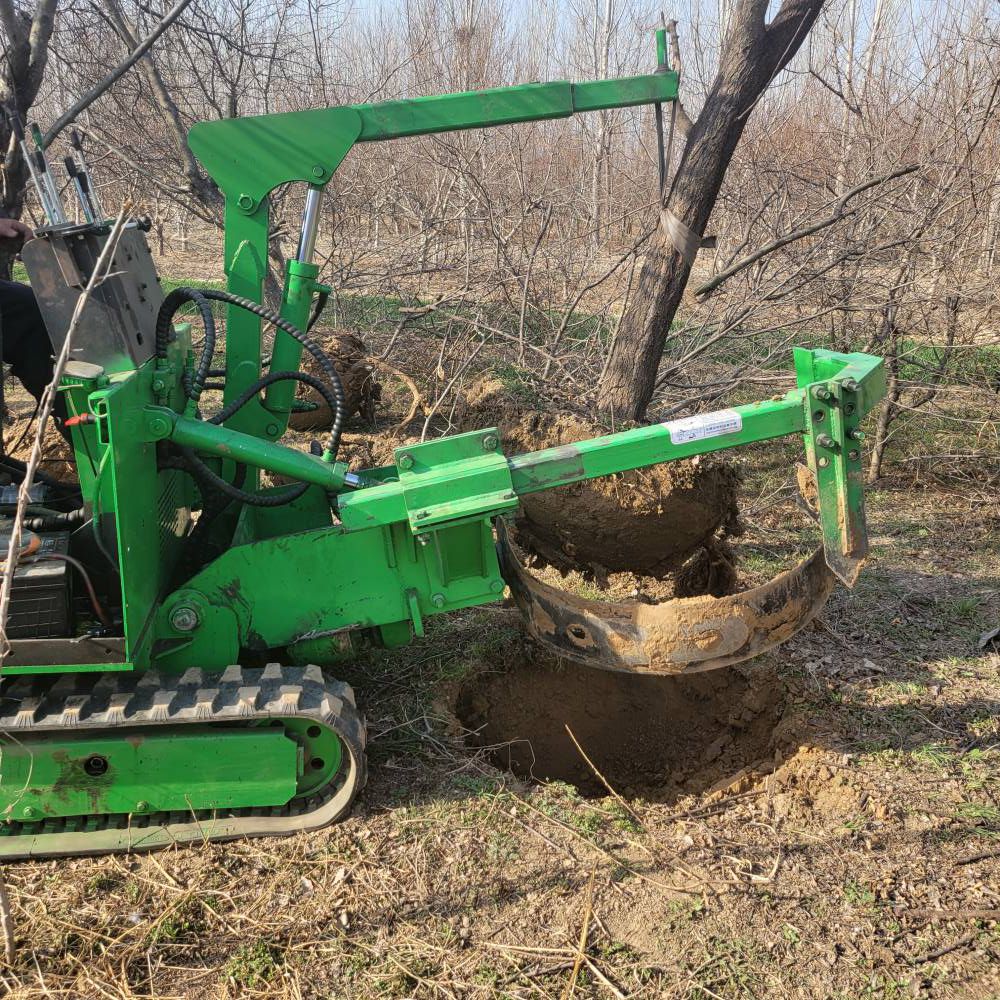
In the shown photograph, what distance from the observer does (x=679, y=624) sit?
3.65m

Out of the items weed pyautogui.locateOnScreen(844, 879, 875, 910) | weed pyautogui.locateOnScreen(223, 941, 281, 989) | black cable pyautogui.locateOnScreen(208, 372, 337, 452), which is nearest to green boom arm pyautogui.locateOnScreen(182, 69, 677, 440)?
black cable pyautogui.locateOnScreen(208, 372, 337, 452)

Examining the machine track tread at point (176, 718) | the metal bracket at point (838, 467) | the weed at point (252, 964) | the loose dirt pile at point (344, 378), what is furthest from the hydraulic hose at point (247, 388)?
the loose dirt pile at point (344, 378)

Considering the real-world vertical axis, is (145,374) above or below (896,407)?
above

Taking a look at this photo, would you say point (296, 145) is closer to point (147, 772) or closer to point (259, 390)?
point (259, 390)

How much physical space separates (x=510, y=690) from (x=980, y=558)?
321 cm

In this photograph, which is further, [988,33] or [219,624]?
[988,33]

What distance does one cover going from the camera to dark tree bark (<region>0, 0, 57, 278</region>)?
6.72 metres

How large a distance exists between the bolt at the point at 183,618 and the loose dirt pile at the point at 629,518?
1.73 m

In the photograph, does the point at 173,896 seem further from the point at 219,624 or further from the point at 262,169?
the point at 262,169

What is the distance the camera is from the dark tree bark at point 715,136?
16.5 ft

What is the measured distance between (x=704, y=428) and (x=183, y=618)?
205 cm

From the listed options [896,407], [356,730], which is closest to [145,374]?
[356,730]

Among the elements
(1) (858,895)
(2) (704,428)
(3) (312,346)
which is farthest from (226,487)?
(1) (858,895)

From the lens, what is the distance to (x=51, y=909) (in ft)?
10.2
